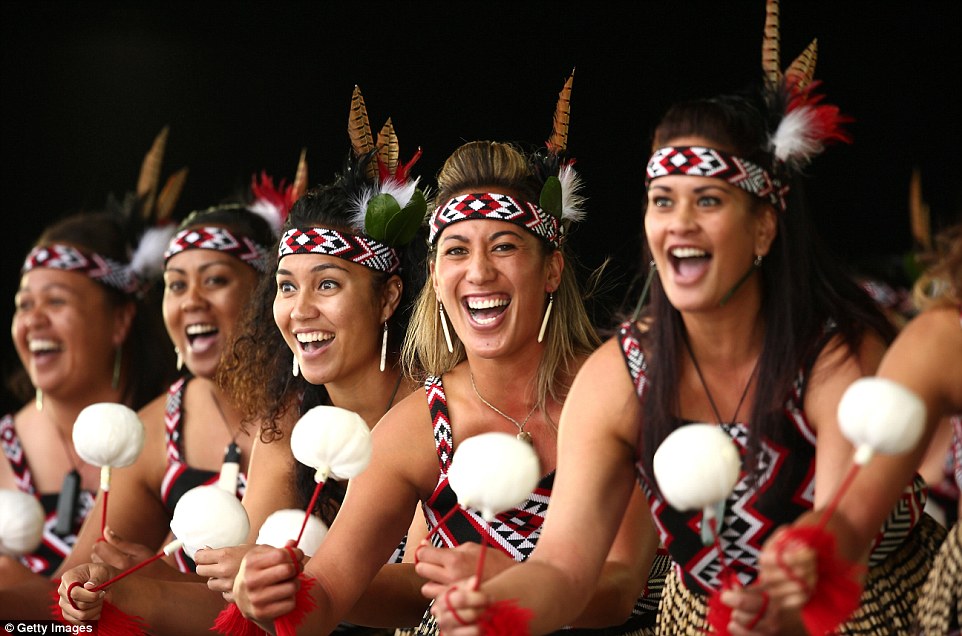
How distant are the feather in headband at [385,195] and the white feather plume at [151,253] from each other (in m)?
1.52

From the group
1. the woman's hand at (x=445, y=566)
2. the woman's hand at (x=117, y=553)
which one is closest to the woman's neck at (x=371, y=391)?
the woman's hand at (x=117, y=553)

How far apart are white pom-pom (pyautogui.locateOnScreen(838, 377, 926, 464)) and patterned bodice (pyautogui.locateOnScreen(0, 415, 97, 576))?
309 cm

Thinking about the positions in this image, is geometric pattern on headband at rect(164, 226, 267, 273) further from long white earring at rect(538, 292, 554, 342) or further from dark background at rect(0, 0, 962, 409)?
long white earring at rect(538, 292, 554, 342)

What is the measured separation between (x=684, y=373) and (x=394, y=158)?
47.9 inches

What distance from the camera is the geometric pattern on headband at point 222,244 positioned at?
3.96 metres

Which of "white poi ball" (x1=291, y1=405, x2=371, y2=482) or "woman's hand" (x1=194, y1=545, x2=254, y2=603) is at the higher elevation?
"white poi ball" (x1=291, y1=405, x2=371, y2=482)

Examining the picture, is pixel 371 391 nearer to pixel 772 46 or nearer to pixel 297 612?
pixel 297 612

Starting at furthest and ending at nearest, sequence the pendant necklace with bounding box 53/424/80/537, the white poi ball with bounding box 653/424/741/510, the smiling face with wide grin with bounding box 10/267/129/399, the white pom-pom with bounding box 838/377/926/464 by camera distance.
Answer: the smiling face with wide grin with bounding box 10/267/129/399 → the pendant necklace with bounding box 53/424/80/537 → the white poi ball with bounding box 653/424/741/510 → the white pom-pom with bounding box 838/377/926/464

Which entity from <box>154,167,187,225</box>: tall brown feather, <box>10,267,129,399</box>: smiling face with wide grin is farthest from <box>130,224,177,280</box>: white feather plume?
<box>10,267,129,399</box>: smiling face with wide grin

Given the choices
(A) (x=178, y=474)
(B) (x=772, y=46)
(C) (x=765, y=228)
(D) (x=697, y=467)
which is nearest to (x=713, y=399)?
(C) (x=765, y=228)

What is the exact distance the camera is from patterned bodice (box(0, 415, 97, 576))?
4.26 meters

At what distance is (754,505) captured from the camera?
2.24m

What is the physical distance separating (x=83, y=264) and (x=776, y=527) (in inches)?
119

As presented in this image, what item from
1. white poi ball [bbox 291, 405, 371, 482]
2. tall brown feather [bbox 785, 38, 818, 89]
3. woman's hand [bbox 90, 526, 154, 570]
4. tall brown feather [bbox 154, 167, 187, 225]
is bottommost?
woman's hand [bbox 90, 526, 154, 570]
